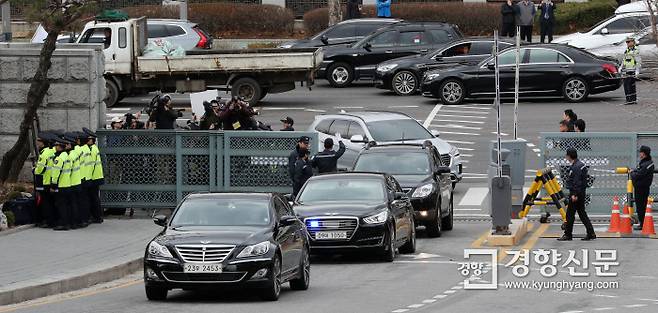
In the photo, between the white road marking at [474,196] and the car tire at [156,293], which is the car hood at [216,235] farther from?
the white road marking at [474,196]

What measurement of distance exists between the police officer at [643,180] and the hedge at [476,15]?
27927mm

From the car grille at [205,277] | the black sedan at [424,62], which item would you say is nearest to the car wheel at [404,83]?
the black sedan at [424,62]

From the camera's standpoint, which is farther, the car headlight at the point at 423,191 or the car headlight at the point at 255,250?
the car headlight at the point at 423,191

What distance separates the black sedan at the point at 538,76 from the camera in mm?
41969

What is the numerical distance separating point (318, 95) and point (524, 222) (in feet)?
64.2

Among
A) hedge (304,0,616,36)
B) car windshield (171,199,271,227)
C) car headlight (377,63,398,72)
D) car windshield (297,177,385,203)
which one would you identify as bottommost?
car windshield (297,177,385,203)

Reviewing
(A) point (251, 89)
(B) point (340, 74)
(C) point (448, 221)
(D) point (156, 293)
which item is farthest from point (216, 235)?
(B) point (340, 74)

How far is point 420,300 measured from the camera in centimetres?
1873

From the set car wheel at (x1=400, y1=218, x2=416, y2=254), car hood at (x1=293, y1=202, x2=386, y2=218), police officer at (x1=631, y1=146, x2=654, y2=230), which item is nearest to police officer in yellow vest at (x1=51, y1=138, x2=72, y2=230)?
car hood at (x1=293, y1=202, x2=386, y2=218)

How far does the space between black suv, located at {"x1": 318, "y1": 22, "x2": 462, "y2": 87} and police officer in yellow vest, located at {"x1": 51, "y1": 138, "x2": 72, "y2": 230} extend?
20.3 meters

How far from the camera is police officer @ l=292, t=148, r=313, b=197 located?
27.9m

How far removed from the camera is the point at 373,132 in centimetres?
3234

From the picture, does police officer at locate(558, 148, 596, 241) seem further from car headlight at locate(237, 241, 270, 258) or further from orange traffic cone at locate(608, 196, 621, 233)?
car headlight at locate(237, 241, 270, 258)

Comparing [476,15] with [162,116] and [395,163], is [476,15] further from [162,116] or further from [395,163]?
[395,163]
